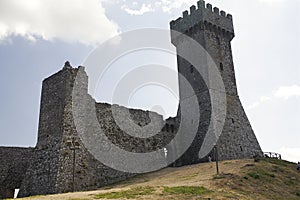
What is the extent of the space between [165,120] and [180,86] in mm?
4523

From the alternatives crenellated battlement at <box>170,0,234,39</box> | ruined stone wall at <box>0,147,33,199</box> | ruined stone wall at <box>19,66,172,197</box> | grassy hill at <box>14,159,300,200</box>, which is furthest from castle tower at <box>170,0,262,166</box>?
ruined stone wall at <box>0,147,33,199</box>

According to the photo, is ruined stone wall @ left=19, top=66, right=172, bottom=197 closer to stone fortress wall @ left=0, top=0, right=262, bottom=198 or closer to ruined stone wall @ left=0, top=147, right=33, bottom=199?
stone fortress wall @ left=0, top=0, right=262, bottom=198

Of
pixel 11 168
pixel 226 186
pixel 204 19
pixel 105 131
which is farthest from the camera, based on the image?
pixel 204 19

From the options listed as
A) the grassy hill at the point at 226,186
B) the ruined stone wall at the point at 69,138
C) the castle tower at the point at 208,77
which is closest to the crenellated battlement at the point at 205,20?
the castle tower at the point at 208,77

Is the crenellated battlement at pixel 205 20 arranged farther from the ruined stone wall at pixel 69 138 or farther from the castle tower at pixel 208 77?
the ruined stone wall at pixel 69 138

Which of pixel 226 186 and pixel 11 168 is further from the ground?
pixel 11 168

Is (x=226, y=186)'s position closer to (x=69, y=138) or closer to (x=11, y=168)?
(x=69, y=138)

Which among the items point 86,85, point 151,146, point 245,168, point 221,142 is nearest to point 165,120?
point 151,146

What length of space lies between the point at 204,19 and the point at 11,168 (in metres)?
22.8

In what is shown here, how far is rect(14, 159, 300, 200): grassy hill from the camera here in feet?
49.5

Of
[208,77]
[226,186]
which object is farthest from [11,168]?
[208,77]

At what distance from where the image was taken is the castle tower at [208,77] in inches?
1175

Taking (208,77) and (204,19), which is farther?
(204,19)

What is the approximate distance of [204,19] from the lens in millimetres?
32656
